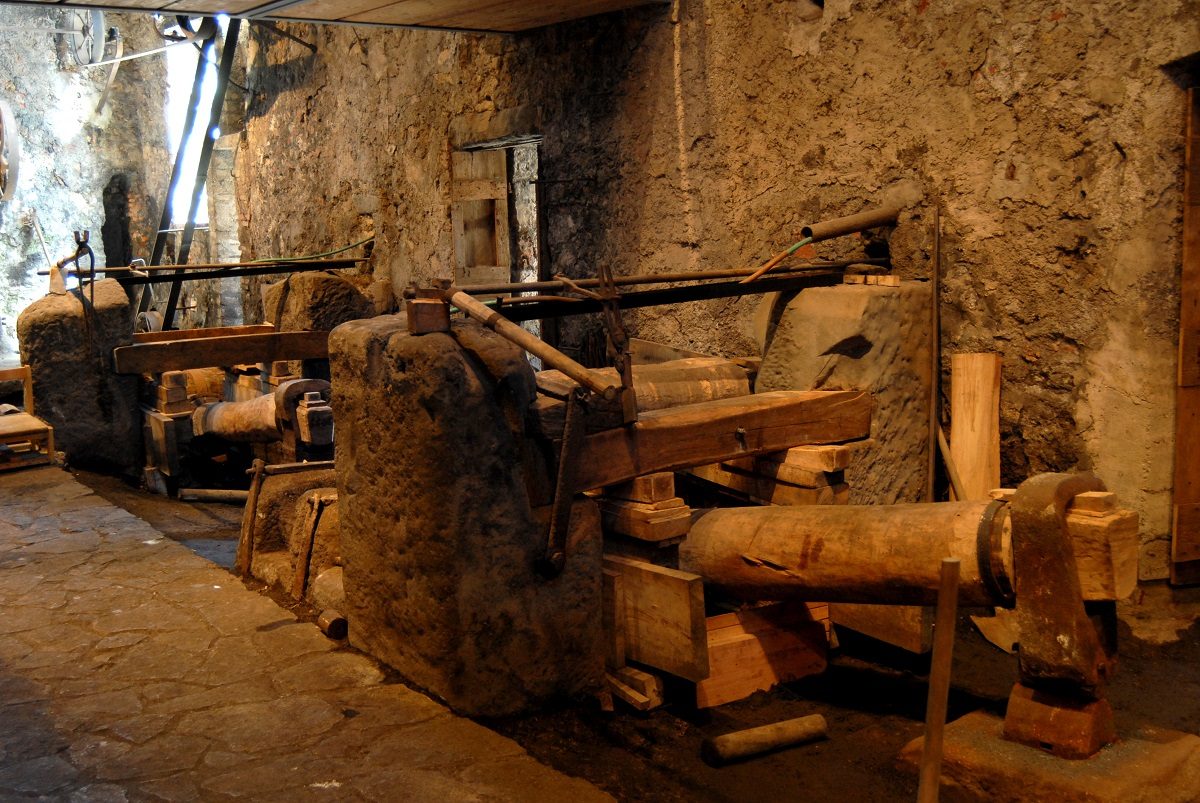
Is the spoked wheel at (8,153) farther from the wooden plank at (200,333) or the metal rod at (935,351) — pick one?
the metal rod at (935,351)

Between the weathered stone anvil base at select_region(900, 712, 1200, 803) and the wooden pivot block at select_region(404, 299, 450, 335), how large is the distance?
1.95 metres

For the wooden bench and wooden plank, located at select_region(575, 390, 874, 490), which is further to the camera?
the wooden bench

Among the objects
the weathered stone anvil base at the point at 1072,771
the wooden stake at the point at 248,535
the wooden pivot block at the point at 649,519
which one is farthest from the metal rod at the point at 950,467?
the wooden stake at the point at 248,535

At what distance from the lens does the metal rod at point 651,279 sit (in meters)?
3.69

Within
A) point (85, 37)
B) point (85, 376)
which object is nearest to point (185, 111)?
point (85, 37)

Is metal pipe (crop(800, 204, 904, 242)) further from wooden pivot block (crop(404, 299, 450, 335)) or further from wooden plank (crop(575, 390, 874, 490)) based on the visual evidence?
wooden pivot block (crop(404, 299, 450, 335))

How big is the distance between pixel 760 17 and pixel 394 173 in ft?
14.7

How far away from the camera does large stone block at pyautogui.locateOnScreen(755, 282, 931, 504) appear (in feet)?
14.8

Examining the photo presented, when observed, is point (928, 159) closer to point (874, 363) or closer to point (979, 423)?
point (874, 363)

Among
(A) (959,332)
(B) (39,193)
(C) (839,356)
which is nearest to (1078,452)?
(A) (959,332)

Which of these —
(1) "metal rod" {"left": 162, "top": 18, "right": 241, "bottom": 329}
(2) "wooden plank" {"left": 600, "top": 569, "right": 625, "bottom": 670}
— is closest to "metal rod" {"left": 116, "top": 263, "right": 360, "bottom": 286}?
(1) "metal rod" {"left": 162, "top": 18, "right": 241, "bottom": 329}

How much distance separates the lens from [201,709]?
10.7ft

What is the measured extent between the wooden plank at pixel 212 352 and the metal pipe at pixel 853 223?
3645mm

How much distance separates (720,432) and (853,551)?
89cm
